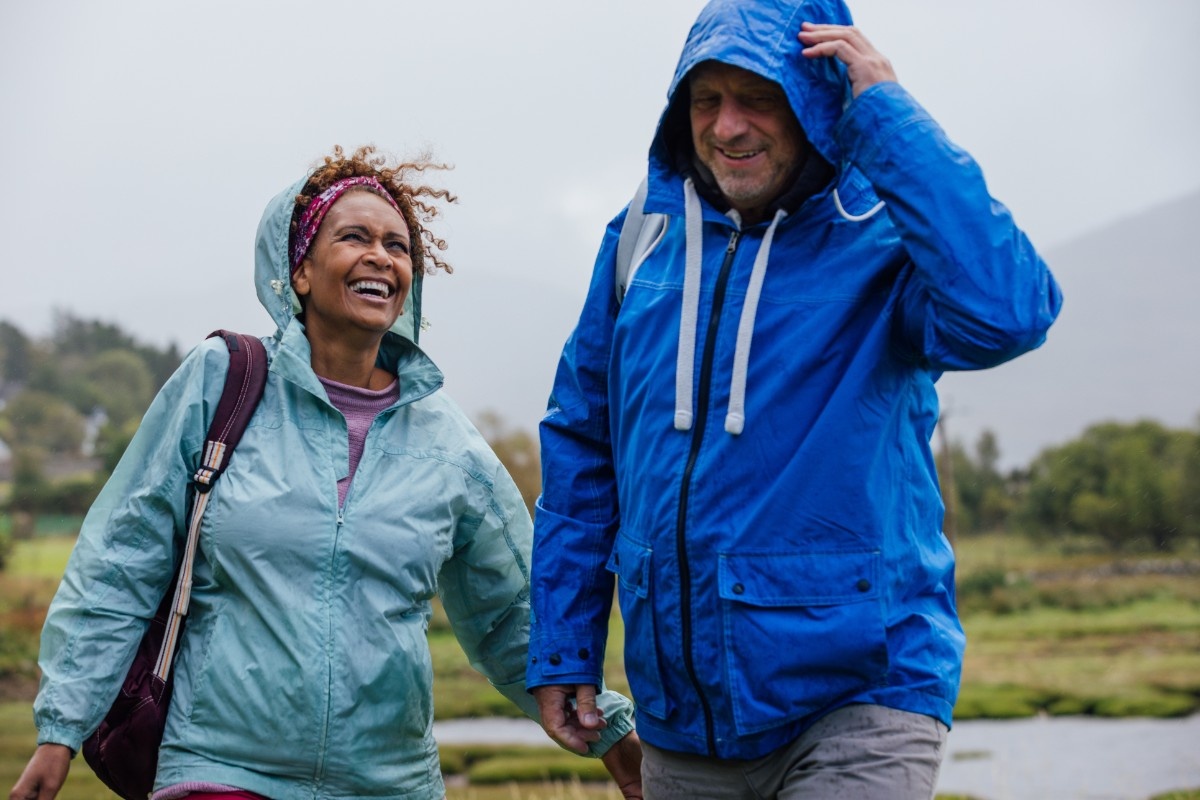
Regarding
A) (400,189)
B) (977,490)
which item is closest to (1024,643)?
(977,490)

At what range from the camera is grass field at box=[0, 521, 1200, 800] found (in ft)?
70.9

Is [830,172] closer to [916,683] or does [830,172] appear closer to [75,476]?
[916,683]

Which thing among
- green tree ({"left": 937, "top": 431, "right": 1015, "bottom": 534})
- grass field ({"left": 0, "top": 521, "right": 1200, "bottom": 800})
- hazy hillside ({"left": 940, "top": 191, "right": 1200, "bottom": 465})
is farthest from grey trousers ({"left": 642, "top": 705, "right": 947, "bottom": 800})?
hazy hillside ({"left": 940, "top": 191, "right": 1200, "bottom": 465})

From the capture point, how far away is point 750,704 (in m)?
2.75

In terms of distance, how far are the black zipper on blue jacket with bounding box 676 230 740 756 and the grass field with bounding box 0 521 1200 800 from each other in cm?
1762

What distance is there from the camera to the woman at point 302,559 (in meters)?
3.32

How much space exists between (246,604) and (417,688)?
50cm

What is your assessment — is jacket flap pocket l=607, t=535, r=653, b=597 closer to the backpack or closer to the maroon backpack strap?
the backpack

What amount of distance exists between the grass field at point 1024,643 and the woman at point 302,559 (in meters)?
16.9

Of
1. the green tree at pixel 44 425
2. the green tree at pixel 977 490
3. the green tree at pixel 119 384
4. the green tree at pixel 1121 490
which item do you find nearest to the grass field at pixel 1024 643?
the green tree at pixel 977 490

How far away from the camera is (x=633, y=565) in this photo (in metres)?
2.96

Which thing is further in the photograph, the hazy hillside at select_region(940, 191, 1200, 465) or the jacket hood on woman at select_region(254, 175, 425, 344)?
the hazy hillside at select_region(940, 191, 1200, 465)

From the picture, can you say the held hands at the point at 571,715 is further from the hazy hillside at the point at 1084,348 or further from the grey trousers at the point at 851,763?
the hazy hillside at the point at 1084,348

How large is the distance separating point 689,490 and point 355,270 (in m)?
1.38
